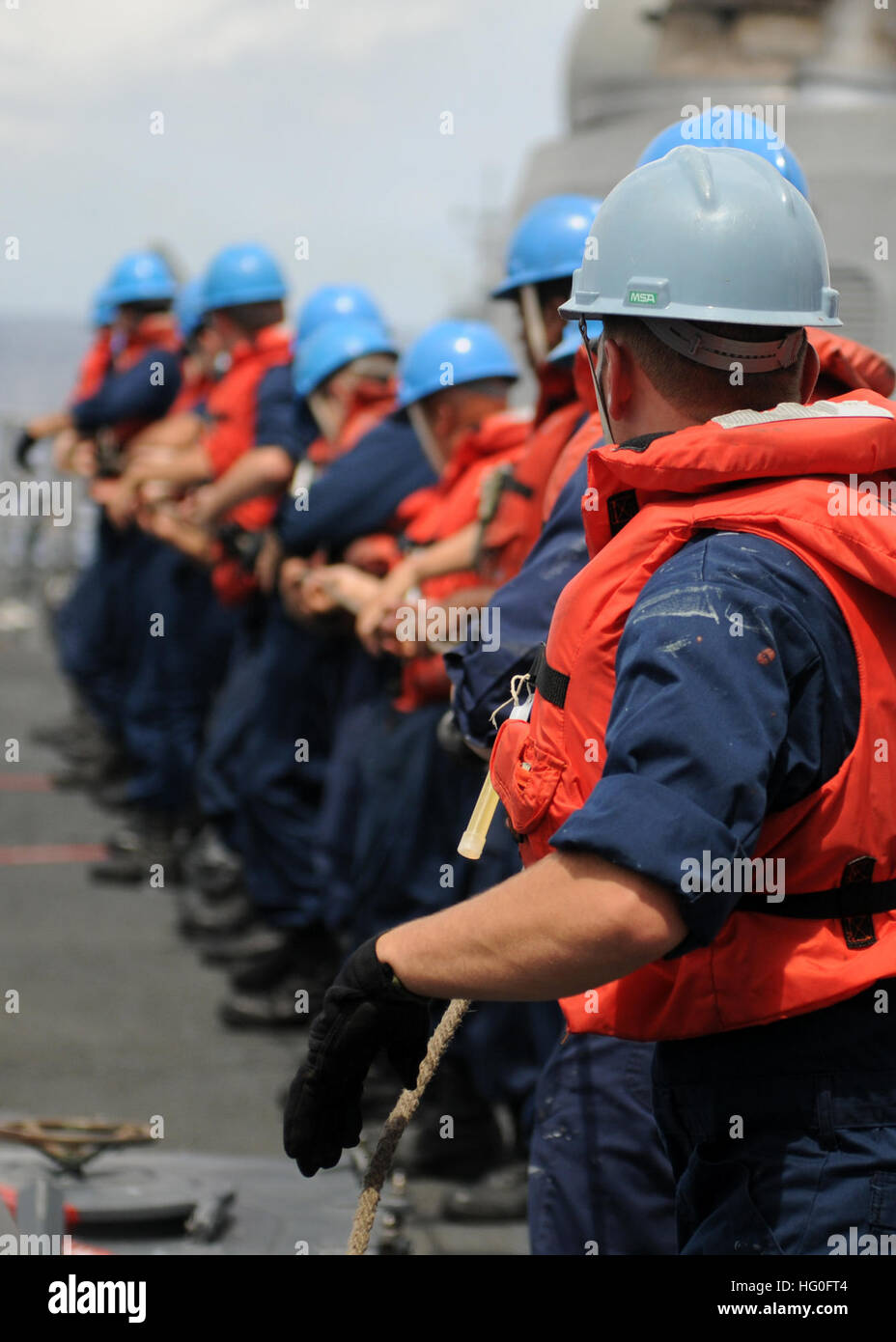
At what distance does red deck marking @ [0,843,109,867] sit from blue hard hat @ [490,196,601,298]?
5.06 metres

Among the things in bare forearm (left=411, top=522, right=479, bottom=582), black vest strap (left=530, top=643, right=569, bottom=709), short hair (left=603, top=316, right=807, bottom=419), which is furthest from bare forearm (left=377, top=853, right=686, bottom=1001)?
bare forearm (left=411, top=522, right=479, bottom=582)

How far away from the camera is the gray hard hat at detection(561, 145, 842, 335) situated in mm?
2070

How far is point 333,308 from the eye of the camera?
22.4 feet

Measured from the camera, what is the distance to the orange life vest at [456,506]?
469 centimetres

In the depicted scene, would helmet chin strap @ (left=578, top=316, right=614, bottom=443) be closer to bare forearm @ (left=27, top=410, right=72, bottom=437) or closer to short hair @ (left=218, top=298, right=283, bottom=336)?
short hair @ (left=218, top=298, right=283, bottom=336)

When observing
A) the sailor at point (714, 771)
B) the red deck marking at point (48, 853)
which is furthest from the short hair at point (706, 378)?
the red deck marking at point (48, 853)

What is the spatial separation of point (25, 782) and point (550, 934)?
891cm

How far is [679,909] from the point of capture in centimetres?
181

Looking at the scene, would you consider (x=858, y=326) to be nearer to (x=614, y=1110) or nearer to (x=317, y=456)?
(x=317, y=456)

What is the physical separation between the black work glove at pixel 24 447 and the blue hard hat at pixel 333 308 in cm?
387

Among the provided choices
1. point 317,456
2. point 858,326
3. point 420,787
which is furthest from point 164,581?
point 420,787

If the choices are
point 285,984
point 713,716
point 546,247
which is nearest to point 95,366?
point 285,984

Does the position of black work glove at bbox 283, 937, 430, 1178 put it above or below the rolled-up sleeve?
below
